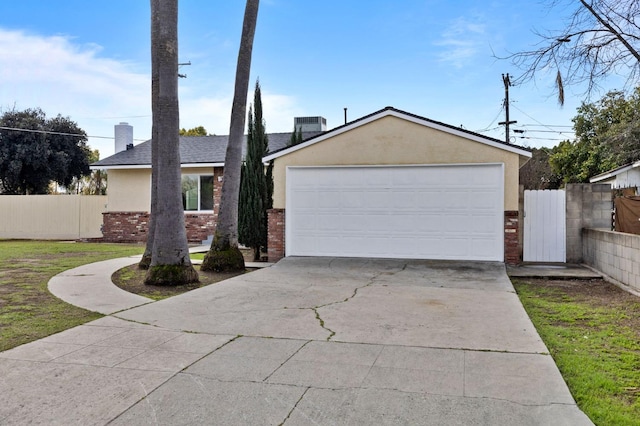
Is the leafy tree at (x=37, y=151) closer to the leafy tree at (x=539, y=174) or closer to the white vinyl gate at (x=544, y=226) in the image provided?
the white vinyl gate at (x=544, y=226)

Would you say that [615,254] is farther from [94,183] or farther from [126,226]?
[94,183]

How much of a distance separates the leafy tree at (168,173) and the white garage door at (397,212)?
13.3 feet

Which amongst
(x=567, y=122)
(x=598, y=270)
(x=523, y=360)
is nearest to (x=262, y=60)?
(x=598, y=270)

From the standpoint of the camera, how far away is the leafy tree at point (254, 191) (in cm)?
1316

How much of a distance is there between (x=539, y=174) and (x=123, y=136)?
109 feet

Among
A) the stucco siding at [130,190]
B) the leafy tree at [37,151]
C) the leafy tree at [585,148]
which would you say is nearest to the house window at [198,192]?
the stucco siding at [130,190]

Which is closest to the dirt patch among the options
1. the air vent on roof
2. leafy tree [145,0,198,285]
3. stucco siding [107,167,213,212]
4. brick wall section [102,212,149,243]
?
leafy tree [145,0,198,285]

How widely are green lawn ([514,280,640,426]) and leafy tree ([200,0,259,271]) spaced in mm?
6046

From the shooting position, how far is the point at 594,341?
5695mm

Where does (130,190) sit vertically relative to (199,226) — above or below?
above

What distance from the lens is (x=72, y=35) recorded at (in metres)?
17.0

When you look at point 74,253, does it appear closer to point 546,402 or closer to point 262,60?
point 262,60

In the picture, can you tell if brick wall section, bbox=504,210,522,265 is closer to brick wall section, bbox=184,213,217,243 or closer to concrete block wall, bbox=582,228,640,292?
concrete block wall, bbox=582,228,640,292

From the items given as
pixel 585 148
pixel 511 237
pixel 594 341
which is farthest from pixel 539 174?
pixel 594 341
